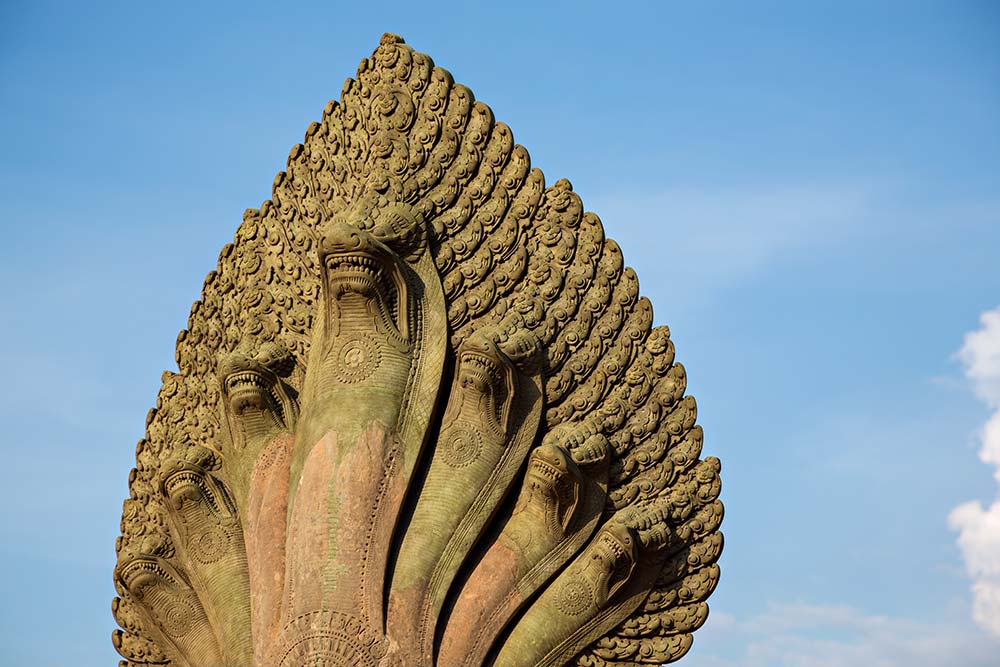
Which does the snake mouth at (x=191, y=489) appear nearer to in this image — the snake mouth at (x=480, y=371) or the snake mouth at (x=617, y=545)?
the snake mouth at (x=480, y=371)

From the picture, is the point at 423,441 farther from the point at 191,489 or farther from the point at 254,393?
the point at 191,489

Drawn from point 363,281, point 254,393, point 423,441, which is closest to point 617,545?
point 423,441

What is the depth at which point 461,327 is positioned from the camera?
11.9 m

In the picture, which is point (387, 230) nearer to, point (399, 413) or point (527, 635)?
point (399, 413)

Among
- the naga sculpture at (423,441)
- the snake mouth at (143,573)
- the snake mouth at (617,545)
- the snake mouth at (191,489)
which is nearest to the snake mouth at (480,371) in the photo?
the naga sculpture at (423,441)

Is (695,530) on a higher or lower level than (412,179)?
lower

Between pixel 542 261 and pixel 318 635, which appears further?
pixel 542 261

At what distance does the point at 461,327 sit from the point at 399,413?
78cm

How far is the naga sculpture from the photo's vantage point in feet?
37.0

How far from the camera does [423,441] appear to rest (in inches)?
453

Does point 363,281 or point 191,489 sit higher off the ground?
point 363,281

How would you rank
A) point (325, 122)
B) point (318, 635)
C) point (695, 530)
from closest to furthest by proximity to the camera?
point (318, 635), point (695, 530), point (325, 122)

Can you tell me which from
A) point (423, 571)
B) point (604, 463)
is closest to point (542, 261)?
point (604, 463)

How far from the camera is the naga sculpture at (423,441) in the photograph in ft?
37.0
